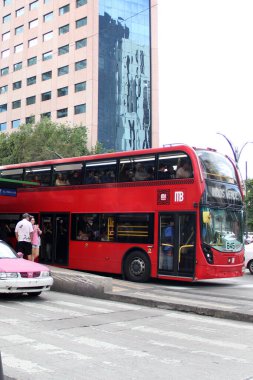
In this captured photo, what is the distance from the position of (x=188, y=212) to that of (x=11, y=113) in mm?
63067

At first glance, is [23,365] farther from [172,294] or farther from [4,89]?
[4,89]

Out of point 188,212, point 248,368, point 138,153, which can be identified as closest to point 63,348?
point 248,368

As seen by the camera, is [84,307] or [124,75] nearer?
[84,307]

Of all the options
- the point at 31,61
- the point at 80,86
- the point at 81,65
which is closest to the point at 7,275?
the point at 80,86

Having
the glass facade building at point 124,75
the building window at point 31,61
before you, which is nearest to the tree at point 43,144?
the glass facade building at point 124,75

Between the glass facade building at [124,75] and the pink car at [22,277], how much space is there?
54628mm

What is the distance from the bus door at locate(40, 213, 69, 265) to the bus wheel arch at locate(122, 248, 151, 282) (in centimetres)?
265

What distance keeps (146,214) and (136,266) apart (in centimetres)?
160

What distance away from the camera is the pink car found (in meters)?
9.96

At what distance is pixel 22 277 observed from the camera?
401 inches

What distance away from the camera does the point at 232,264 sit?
1388 centimetres

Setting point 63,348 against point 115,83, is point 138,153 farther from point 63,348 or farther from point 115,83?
point 115,83

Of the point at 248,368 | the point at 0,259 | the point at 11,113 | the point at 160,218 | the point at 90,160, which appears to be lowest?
the point at 248,368

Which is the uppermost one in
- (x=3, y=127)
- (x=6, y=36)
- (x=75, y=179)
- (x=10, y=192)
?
(x=6, y=36)
